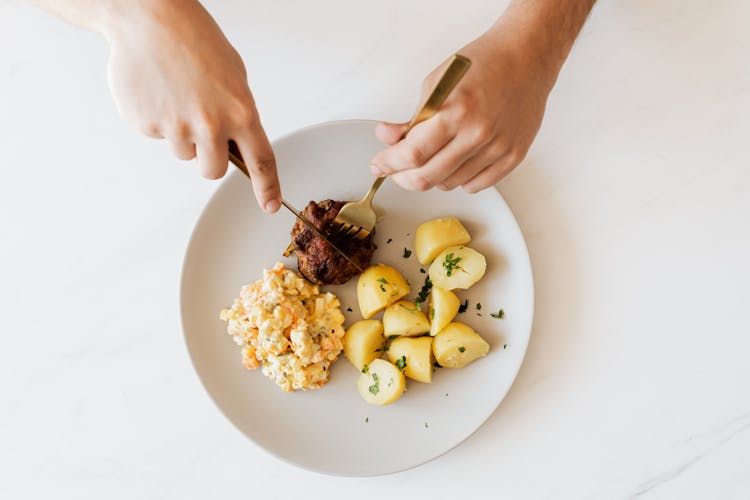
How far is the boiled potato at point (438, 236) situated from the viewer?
2.05m

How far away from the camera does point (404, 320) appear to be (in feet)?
6.79

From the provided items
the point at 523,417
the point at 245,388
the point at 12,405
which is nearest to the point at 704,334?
the point at 523,417

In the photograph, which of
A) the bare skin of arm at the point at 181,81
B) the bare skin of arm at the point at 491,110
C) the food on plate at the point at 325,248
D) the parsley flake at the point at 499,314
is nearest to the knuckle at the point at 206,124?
the bare skin of arm at the point at 181,81

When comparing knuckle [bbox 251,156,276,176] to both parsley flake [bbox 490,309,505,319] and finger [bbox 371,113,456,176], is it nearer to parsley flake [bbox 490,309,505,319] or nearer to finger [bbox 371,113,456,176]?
finger [bbox 371,113,456,176]

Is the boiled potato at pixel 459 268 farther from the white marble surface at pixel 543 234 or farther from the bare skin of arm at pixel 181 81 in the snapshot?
the bare skin of arm at pixel 181 81

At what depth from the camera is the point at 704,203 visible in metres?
2.20

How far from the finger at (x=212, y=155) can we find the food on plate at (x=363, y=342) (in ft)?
2.68

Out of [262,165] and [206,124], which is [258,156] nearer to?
[262,165]

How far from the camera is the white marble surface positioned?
219 cm

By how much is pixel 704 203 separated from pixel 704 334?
1.51ft

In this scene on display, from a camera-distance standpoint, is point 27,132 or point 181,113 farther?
point 27,132

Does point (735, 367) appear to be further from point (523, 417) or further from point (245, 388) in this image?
point (245, 388)

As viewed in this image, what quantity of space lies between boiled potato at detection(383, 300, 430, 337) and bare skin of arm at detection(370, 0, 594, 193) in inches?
18.4

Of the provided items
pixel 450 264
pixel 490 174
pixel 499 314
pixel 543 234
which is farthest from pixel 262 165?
pixel 543 234
